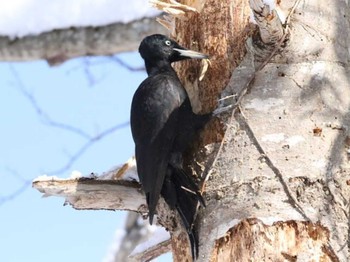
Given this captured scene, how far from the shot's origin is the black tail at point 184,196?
2.60 meters

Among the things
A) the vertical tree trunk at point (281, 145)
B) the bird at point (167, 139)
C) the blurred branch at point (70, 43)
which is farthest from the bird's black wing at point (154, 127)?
the blurred branch at point (70, 43)

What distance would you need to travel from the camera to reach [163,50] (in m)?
→ 3.06

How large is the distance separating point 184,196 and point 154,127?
253 millimetres

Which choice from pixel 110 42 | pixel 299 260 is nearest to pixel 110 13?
pixel 110 42

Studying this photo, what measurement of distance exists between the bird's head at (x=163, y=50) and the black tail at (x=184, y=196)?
40cm

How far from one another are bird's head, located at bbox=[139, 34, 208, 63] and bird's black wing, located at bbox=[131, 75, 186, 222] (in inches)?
3.6

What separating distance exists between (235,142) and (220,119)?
0.35ft

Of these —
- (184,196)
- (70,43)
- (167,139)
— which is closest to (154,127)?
(167,139)

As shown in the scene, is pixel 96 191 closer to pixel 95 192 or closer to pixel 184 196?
Result: pixel 95 192

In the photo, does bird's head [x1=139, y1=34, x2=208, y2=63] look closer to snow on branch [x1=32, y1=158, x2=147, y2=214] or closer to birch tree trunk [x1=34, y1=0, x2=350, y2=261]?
birch tree trunk [x1=34, y1=0, x2=350, y2=261]

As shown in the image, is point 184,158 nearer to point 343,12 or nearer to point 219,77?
point 219,77

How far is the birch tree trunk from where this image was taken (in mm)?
2490

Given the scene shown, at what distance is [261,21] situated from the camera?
2588 millimetres

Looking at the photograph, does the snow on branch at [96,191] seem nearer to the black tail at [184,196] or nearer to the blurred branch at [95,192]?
the blurred branch at [95,192]
